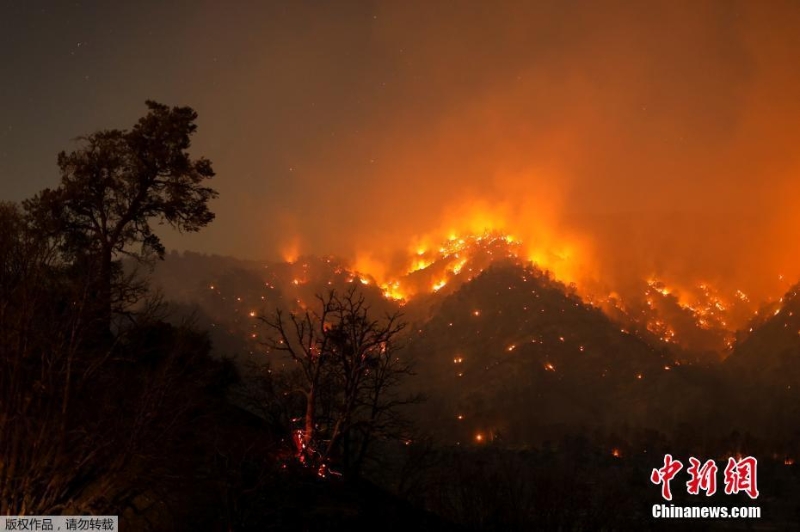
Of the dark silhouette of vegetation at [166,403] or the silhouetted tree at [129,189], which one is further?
the silhouetted tree at [129,189]

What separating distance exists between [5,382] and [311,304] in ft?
597

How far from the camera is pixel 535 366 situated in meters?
168

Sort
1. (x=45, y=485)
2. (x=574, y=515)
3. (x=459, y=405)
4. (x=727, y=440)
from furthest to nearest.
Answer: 1. (x=459, y=405)
2. (x=727, y=440)
3. (x=574, y=515)
4. (x=45, y=485)

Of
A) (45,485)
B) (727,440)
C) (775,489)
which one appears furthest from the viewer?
(727,440)

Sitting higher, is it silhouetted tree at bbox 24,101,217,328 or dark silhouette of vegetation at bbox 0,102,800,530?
silhouetted tree at bbox 24,101,217,328

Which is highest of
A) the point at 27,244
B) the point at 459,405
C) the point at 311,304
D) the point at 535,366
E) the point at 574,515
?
the point at 311,304

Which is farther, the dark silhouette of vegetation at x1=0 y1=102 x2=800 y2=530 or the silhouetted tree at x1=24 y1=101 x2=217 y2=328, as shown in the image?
the silhouetted tree at x1=24 y1=101 x2=217 y2=328

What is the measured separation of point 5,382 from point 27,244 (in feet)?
12.5

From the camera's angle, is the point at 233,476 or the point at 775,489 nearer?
the point at 233,476

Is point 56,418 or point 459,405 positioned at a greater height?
point 459,405

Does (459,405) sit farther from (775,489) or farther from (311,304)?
(775,489)

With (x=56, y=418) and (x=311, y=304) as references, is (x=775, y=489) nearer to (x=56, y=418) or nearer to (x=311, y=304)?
(x=56, y=418)

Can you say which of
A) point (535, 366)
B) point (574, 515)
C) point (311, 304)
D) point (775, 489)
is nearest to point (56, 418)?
point (574, 515)

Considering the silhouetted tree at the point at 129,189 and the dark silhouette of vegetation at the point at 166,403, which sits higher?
the silhouetted tree at the point at 129,189
